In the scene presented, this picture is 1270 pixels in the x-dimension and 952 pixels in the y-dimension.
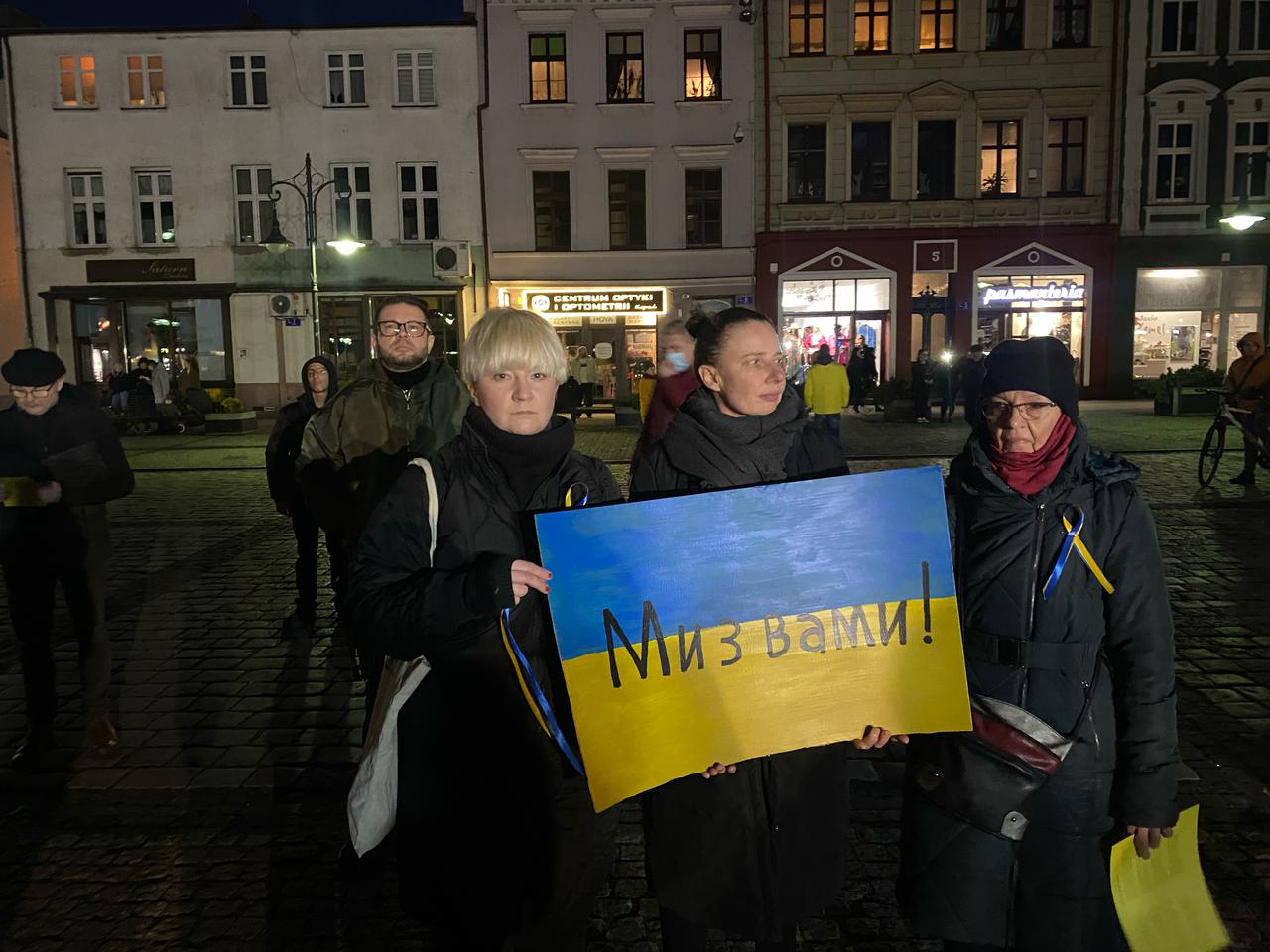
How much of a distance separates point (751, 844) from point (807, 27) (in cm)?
2894

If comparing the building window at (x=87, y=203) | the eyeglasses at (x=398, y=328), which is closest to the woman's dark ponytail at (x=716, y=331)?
the eyeglasses at (x=398, y=328)

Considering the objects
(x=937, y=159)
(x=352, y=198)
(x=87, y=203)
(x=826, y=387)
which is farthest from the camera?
(x=87, y=203)

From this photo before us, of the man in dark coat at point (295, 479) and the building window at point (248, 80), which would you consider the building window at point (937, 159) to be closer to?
the building window at point (248, 80)

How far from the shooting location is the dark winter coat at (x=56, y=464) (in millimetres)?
4465

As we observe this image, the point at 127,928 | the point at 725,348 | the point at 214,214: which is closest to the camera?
the point at 725,348

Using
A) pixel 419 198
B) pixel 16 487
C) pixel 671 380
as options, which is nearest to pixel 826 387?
pixel 671 380

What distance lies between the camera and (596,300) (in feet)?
92.1

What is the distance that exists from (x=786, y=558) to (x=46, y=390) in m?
3.97

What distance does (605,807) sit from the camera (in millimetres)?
2203

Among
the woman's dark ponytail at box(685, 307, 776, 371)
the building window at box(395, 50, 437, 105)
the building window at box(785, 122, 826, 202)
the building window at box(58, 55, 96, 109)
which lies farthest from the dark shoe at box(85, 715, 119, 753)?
the building window at box(58, 55, 96, 109)

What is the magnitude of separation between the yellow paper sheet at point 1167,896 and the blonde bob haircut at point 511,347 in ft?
6.10

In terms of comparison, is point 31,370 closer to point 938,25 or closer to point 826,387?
point 826,387

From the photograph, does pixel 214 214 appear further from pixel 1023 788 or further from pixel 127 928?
pixel 1023 788

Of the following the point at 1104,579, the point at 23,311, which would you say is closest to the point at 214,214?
the point at 23,311
